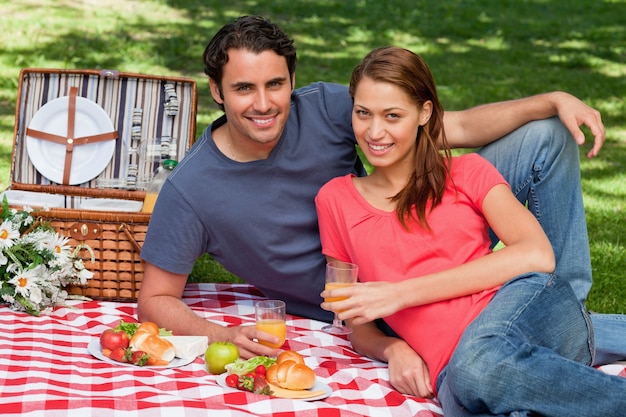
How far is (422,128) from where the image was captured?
3660 millimetres

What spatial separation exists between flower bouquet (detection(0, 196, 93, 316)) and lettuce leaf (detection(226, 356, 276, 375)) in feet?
3.74

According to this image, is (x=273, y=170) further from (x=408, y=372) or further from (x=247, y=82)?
(x=408, y=372)

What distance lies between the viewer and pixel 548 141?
375 cm

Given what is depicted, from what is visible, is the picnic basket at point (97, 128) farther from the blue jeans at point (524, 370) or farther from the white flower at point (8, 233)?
the blue jeans at point (524, 370)

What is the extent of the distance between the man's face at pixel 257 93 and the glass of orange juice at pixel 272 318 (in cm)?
64

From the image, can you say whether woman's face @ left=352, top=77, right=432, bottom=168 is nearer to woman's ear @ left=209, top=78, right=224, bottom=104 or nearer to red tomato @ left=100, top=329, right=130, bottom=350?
woman's ear @ left=209, top=78, right=224, bottom=104

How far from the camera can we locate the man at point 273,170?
12.1ft

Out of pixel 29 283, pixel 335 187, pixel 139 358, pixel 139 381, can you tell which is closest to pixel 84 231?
pixel 29 283

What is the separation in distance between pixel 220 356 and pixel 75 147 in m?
2.00

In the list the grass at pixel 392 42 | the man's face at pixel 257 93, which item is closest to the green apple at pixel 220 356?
the man's face at pixel 257 93

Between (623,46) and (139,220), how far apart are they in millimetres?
8164

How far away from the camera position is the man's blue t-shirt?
150 inches

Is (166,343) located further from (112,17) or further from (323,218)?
(112,17)

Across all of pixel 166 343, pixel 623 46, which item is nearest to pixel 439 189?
pixel 166 343
